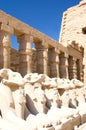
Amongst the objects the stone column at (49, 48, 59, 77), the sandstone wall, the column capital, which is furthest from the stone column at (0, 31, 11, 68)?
the sandstone wall

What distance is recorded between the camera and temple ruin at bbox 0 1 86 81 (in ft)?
30.5

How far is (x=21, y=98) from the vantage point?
5.51 meters

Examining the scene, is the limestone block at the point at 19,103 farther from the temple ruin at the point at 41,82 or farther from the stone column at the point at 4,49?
the stone column at the point at 4,49

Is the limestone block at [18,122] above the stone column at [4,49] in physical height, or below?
below

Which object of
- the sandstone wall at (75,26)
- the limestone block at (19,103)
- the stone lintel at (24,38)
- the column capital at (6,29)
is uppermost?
the sandstone wall at (75,26)

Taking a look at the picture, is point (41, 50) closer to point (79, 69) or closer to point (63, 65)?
point (63, 65)

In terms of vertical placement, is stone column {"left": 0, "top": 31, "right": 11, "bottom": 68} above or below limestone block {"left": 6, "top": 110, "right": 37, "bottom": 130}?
above

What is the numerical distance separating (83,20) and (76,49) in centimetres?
277

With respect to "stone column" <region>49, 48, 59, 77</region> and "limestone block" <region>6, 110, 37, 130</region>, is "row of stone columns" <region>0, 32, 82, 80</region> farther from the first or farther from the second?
"limestone block" <region>6, 110, 37, 130</region>

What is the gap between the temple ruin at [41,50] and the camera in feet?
30.5

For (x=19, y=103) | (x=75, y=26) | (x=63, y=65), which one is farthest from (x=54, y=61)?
(x=19, y=103)

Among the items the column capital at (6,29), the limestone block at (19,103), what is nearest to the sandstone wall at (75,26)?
the column capital at (6,29)

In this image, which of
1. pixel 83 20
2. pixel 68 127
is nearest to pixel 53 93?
pixel 68 127


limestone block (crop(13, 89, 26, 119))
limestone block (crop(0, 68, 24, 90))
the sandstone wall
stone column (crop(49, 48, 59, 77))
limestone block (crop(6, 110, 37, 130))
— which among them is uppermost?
the sandstone wall
